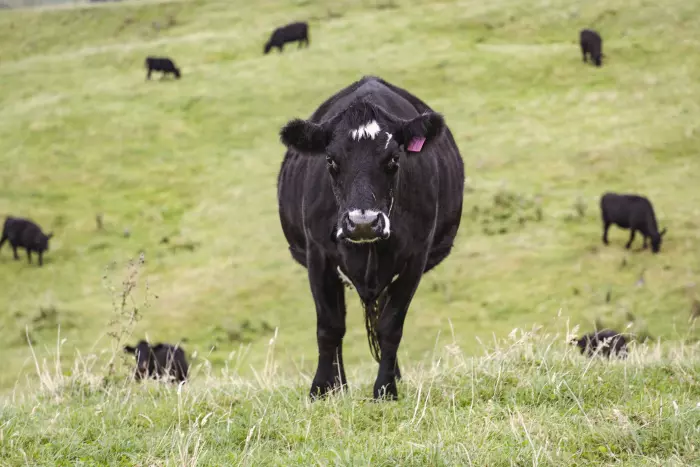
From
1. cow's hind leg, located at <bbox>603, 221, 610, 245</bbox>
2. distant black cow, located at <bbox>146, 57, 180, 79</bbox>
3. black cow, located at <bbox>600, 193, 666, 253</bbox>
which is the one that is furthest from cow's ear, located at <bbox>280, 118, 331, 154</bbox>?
distant black cow, located at <bbox>146, 57, 180, 79</bbox>

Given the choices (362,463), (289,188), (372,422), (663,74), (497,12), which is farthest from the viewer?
(497,12)

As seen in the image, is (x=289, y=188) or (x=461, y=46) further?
(x=461, y=46)

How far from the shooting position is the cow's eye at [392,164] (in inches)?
206

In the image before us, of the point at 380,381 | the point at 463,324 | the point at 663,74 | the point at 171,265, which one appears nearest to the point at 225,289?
the point at 171,265

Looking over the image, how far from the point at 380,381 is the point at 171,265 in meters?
21.2

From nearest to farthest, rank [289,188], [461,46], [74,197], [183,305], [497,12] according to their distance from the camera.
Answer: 1. [289,188]
2. [183,305]
3. [74,197]
4. [461,46]
5. [497,12]

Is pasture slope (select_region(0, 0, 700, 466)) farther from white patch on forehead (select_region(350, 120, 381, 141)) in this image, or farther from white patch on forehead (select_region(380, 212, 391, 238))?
white patch on forehead (select_region(350, 120, 381, 141))

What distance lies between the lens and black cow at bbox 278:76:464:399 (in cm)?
518

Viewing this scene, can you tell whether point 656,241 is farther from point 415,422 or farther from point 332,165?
point 415,422

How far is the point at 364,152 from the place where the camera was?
5211 mm

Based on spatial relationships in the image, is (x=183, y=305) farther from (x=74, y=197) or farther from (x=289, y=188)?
(x=289, y=188)

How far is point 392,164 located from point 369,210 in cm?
56

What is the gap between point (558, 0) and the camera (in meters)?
50.7

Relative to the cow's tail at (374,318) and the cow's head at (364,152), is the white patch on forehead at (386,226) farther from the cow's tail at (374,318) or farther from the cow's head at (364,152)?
the cow's tail at (374,318)
